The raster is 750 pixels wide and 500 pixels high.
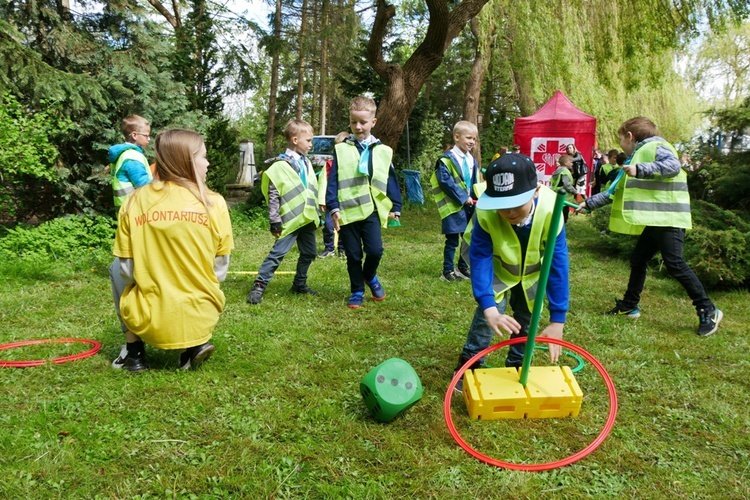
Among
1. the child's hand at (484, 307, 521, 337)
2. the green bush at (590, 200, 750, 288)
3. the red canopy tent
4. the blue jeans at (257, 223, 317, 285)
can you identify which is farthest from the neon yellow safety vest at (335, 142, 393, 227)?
the red canopy tent

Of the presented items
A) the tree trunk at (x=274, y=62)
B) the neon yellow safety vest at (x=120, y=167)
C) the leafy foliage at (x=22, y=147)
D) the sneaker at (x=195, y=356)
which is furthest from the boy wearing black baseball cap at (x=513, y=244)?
the tree trunk at (x=274, y=62)

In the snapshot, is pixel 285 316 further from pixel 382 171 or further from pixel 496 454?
pixel 496 454

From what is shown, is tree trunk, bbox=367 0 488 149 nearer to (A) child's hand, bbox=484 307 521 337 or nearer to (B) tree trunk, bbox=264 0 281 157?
(B) tree trunk, bbox=264 0 281 157

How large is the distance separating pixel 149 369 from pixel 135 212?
1.13 meters

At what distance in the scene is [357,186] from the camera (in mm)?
5379

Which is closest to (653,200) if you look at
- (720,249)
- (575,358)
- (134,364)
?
(575,358)

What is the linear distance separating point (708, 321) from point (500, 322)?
9.56ft

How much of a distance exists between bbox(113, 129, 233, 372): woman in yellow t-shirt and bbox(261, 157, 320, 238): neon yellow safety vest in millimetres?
2023

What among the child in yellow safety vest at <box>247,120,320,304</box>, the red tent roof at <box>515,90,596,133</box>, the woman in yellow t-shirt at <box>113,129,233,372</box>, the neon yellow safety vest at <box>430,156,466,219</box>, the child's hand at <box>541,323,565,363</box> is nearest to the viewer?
the child's hand at <box>541,323,565,363</box>

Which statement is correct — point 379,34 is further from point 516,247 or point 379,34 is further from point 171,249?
point 516,247

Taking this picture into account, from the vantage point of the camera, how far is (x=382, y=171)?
5488 millimetres

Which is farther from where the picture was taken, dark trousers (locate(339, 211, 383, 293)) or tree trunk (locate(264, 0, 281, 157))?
tree trunk (locate(264, 0, 281, 157))

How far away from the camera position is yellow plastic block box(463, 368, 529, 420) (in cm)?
304

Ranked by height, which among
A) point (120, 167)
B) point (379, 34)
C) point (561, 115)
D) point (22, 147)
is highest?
point (379, 34)
